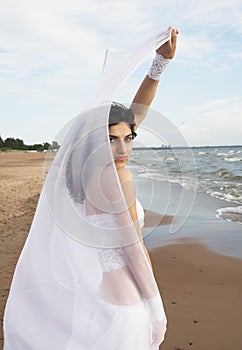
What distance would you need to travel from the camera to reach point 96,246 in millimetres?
1966

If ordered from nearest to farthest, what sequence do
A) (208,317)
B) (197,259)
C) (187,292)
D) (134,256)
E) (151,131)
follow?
1. (134,256)
2. (151,131)
3. (208,317)
4. (187,292)
5. (197,259)

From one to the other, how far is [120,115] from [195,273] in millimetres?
3481

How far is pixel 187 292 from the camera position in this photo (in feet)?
14.6

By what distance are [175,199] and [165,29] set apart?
828 millimetres

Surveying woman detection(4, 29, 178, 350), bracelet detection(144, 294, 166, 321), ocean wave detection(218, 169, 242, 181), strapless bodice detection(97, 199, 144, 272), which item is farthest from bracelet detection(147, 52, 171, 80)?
ocean wave detection(218, 169, 242, 181)

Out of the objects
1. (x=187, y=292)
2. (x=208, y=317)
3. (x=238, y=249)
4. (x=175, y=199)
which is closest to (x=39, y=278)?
(x=175, y=199)

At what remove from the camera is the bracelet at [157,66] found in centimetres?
232

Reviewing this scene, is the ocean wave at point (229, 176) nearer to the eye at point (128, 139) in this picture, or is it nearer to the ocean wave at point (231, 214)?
the ocean wave at point (231, 214)

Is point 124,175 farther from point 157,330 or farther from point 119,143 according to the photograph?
point 157,330

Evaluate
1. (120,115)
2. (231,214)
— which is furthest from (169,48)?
(231,214)

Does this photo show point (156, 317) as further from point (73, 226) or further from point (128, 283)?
point (73, 226)

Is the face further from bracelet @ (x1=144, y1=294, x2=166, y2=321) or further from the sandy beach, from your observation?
bracelet @ (x1=144, y1=294, x2=166, y2=321)

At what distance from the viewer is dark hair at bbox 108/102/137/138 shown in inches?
75.6

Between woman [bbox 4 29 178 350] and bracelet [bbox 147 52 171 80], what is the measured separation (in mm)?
169
